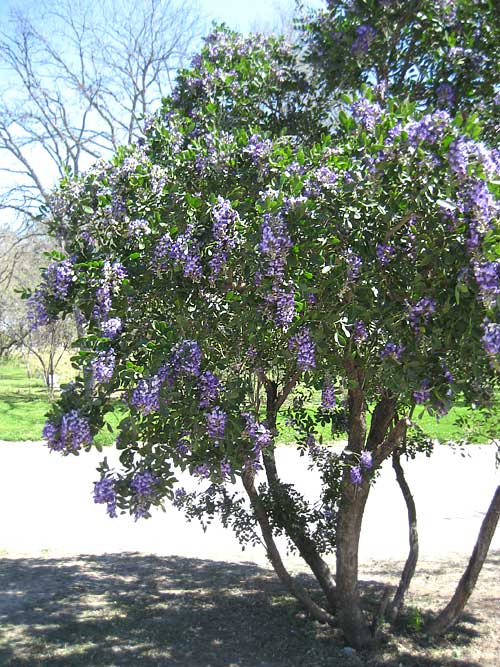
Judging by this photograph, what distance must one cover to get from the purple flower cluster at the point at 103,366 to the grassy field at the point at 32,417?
423cm

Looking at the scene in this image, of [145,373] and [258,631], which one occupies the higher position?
[145,373]

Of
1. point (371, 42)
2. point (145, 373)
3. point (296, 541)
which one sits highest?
point (371, 42)

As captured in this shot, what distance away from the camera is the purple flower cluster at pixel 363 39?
13.5ft

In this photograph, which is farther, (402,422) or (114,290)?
(402,422)

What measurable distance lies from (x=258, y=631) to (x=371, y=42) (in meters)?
4.04

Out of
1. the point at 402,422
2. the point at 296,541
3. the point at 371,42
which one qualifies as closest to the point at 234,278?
the point at 402,422

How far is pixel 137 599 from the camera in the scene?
5.47m

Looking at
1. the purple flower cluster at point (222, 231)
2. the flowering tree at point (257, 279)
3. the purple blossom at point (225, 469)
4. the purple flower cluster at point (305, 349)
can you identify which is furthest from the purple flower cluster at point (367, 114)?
the purple blossom at point (225, 469)

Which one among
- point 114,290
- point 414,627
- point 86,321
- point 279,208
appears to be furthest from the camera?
point 414,627

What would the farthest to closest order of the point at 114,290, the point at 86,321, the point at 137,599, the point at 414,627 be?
the point at 137,599 < the point at 414,627 < the point at 86,321 < the point at 114,290

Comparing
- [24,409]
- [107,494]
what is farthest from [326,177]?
[24,409]

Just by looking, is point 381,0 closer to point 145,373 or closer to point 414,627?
point 145,373

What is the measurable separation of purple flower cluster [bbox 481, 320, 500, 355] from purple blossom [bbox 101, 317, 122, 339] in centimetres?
158

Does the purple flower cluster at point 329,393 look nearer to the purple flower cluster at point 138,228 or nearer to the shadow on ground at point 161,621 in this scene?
the purple flower cluster at point 138,228
